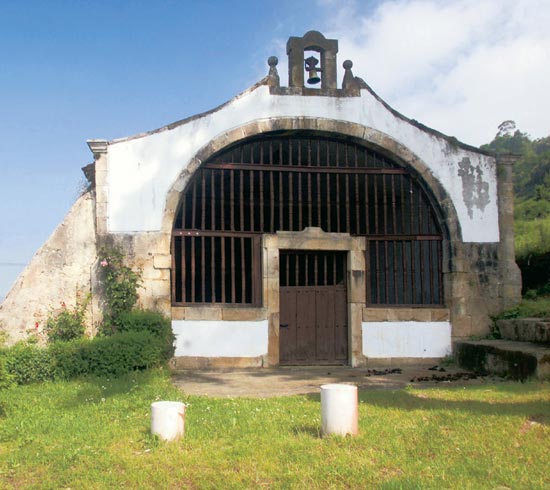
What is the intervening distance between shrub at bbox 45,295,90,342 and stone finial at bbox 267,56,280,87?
5187mm

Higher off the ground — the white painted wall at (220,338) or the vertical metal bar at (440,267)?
the vertical metal bar at (440,267)

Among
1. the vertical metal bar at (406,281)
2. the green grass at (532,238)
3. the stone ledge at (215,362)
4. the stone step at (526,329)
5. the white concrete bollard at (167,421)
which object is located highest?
the green grass at (532,238)

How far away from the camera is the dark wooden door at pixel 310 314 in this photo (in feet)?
37.2

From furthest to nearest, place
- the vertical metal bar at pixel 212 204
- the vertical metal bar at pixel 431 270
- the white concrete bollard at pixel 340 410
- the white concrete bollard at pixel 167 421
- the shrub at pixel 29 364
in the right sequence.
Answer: the vertical metal bar at pixel 431 270
the vertical metal bar at pixel 212 204
the shrub at pixel 29 364
the white concrete bollard at pixel 167 421
the white concrete bollard at pixel 340 410

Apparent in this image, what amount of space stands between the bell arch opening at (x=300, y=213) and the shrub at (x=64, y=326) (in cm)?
170

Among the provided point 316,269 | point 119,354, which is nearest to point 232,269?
point 316,269

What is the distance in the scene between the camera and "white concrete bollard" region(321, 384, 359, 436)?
5.30m

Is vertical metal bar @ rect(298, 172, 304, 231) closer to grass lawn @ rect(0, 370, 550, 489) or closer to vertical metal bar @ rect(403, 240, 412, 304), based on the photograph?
vertical metal bar @ rect(403, 240, 412, 304)

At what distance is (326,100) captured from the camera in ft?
38.1

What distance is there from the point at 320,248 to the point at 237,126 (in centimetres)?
258

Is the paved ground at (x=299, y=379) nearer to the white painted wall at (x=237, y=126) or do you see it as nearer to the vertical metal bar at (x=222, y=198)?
the vertical metal bar at (x=222, y=198)

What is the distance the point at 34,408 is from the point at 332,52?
8116 millimetres

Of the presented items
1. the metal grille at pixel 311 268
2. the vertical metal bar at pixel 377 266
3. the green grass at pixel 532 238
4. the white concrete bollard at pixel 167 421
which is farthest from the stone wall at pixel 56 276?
the green grass at pixel 532 238

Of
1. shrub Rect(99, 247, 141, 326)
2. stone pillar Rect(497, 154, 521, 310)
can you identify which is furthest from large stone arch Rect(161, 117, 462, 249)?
shrub Rect(99, 247, 141, 326)
